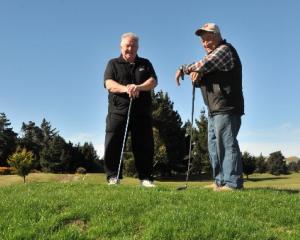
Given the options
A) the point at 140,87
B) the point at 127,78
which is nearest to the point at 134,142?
the point at 140,87

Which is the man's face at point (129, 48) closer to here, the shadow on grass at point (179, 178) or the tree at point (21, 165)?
the shadow on grass at point (179, 178)

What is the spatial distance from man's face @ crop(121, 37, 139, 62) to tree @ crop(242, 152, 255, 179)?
228ft

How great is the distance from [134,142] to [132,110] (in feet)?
2.48

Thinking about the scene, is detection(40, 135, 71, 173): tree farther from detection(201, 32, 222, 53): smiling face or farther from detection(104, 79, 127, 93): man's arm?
detection(201, 32, 222, 53): smiling face

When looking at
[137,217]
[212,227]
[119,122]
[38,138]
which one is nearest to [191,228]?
[212,227]

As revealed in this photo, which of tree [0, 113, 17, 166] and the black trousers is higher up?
tree [0, 113, 17, 166]

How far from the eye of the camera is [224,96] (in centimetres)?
1087

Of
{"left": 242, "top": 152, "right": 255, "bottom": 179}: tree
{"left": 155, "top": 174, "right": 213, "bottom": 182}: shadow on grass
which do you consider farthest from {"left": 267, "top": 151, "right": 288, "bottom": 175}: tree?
{"left": 155, "top": 174, "right": 213, "bottom": 182}: shadow on grass

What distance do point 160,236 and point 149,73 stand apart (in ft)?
18.8


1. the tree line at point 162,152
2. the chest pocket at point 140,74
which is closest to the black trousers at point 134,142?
the chest pocket at point 140,74

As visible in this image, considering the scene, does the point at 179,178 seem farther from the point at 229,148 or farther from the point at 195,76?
the point at 229,148

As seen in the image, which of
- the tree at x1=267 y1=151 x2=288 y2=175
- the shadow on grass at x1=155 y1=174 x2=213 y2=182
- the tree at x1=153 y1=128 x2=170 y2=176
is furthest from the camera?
the tree at x1=267 y1=151 x2=288 y2=175

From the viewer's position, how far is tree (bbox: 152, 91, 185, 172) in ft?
262

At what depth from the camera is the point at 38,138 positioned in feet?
455
